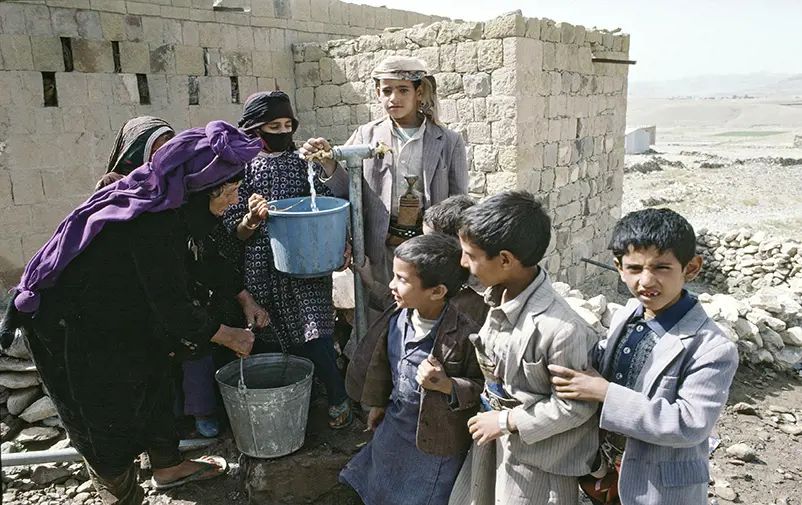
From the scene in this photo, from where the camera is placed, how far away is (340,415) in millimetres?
3080

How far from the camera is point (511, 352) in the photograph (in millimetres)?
2006

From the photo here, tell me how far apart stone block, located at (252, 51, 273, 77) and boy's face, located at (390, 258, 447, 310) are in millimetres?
6545

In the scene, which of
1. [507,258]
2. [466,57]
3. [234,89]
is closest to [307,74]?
[234,89]

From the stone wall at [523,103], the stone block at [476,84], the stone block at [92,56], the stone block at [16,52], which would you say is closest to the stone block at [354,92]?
the stone wall at [523,103]

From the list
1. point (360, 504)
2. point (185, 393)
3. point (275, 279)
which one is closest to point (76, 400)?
point (185, 393)

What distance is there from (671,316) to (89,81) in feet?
21.5

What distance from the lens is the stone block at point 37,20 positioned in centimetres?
593

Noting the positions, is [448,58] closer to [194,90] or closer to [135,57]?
[194,90]

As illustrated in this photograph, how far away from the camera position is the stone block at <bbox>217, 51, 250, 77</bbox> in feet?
25.2

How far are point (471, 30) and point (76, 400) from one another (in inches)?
197

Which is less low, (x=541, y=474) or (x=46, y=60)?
(x=46, y=60)

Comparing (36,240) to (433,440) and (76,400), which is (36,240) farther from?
(433,440)

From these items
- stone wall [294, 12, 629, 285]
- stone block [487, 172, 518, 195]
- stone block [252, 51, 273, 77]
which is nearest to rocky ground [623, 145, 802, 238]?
stone wall [294, 12, 629, 285]

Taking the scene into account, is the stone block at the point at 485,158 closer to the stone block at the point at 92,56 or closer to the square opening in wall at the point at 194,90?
the square opening in wall at the point at 194,90
